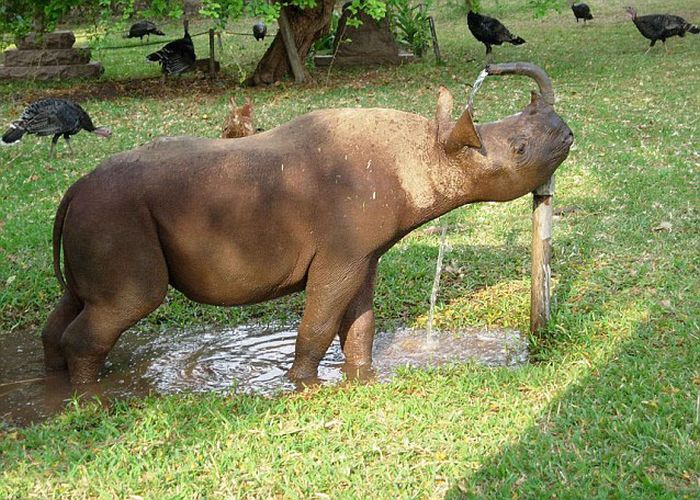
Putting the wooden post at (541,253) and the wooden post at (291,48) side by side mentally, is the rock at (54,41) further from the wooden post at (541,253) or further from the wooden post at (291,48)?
the wooden post at (541,253)

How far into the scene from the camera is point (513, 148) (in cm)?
553

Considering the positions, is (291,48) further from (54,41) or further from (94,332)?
(94,332)

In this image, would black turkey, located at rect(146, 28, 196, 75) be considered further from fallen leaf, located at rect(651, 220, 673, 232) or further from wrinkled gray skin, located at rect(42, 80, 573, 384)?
wrinkled gray skin, located at rect(42, 80, 573, 384)

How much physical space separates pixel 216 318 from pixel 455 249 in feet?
7.38

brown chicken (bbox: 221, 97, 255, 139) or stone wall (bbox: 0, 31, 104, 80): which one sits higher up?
brown chicken (bbox: 221, 97, 255, 139)

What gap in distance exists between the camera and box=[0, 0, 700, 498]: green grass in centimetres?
452

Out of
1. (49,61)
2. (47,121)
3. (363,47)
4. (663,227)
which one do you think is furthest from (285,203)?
(49,61)

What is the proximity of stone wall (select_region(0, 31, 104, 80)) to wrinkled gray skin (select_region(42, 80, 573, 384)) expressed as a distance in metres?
14.8

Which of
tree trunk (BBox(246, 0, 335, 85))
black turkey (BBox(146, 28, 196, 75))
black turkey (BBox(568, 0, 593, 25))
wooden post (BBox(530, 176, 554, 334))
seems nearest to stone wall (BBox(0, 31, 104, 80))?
black turkey (BBox(146, 28, 196, 75))

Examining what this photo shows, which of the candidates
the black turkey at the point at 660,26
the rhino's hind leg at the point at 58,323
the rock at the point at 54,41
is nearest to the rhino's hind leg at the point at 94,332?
the rhino's hind leg at the point at 58,323

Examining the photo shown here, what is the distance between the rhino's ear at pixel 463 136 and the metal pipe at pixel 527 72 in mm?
426

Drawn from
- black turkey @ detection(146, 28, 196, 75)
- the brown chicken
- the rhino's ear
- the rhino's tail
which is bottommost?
black turkey @ detection(146, 28, 196, 75)

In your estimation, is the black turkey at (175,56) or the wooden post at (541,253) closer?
the wooden post at (541,253)

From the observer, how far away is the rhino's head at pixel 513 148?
553 cm
